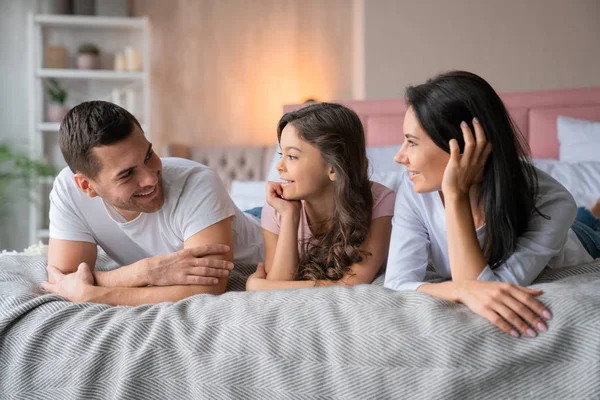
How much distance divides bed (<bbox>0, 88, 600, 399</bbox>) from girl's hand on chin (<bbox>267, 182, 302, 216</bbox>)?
44 centimetres

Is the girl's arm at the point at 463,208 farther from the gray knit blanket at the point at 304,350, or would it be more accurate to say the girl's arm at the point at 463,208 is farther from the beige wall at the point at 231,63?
the beige wall at the point at 231,63

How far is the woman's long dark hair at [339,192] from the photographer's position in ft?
6.45

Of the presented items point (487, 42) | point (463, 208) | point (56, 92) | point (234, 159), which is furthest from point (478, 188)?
point (56, 92)

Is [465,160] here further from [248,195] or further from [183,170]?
[248,195]

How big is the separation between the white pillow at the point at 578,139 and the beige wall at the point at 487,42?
0.95m

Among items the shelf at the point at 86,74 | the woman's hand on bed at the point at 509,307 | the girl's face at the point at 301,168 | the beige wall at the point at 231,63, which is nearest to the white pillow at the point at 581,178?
the girl's face at the point at 301,168

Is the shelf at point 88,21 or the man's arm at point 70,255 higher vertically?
the shelf at point 88,21

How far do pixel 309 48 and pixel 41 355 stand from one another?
4.41 metres

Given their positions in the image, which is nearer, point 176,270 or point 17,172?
point 176,270

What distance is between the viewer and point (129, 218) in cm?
213

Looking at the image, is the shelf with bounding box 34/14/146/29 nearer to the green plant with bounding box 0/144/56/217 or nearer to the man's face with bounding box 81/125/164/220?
the green plant with bounding box 0/144/56/217

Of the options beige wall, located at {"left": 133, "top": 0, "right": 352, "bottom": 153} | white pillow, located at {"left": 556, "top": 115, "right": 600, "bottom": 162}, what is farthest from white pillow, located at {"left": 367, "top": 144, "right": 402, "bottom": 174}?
beige wall, located at {"left": 133, "top": 0, "right": 352, "bottom": 153}

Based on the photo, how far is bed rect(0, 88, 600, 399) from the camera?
1.30 metres

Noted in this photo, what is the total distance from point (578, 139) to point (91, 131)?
2447 mm
